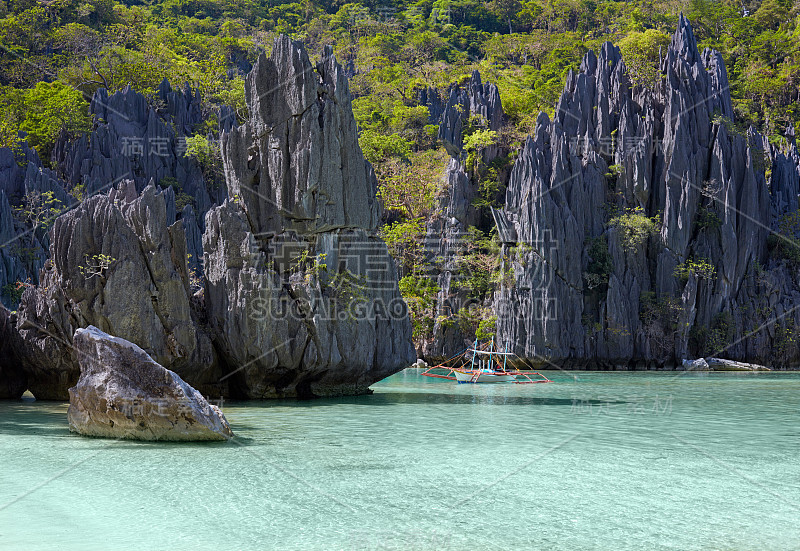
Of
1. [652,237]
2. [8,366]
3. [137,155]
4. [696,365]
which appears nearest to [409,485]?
[8,366]

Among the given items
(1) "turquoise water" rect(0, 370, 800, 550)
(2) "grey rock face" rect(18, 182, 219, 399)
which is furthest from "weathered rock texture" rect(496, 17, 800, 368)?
(2) "grey rock face" rect(18, 182, 219, 399)

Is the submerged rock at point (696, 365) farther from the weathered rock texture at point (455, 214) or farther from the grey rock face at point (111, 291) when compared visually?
the grey rock face at point (111, 291)

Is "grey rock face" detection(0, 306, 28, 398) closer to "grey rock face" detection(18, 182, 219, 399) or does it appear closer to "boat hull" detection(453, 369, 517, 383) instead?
"grey rock face" detection(18, 182, 219, 399)

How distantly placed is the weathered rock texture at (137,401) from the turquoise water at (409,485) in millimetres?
349

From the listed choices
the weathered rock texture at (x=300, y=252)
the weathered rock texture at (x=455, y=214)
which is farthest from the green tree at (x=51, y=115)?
the weathered rock texture at (x=300, y=252)

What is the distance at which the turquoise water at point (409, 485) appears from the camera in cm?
709

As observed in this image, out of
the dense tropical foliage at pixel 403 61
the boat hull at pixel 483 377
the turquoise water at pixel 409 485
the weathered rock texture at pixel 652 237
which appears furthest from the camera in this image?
the dense tropical foliage at pixel 403 61

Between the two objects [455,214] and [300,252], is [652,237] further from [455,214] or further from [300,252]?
[300,252]

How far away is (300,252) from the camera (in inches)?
811

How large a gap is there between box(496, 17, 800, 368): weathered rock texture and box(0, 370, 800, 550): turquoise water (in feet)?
79.9

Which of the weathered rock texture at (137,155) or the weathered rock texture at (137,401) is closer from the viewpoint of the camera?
the weathered rock texture at (137,401)

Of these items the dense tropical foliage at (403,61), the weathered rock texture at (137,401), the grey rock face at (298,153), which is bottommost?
the weathered rock texture at (137,401)

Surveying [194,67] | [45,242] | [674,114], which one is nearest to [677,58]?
[674,114]

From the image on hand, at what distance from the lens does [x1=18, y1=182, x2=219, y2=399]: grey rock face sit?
17.4 m
